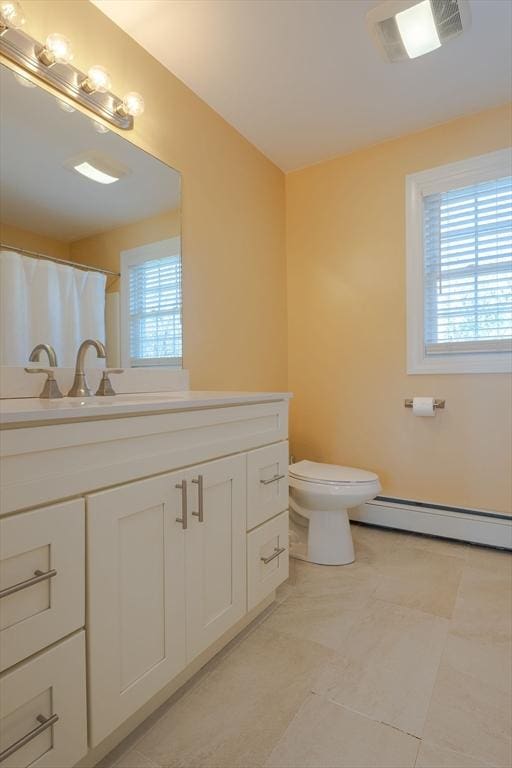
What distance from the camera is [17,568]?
73 cm

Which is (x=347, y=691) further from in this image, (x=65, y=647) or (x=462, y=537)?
(x=462, y=537)

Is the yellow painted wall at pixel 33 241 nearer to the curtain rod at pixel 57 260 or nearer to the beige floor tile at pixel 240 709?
the curtain rod at pixel 57 260

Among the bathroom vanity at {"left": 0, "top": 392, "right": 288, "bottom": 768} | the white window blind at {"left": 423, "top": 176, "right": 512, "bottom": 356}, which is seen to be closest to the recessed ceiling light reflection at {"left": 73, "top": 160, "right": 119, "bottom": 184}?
the bathroom vanity at {"left": 0, "top": 392, "right": 288, "bottom": 768}

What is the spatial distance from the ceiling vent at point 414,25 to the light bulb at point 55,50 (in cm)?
111

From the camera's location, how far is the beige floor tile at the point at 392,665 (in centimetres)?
110

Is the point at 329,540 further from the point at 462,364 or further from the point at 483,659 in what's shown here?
the point at 462,364

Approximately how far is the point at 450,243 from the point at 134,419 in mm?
2042

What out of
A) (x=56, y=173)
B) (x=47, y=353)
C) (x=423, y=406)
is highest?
(x=56, y=173)

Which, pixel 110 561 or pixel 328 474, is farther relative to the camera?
pixel 328 474

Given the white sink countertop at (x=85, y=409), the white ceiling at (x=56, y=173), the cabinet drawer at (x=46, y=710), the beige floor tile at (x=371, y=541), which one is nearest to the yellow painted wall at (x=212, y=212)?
the white ceiling at (x=56, y=173)

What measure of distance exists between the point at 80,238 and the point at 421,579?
1.97m

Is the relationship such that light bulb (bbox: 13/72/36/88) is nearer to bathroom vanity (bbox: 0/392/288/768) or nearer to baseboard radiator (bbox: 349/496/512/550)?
bathroom vanity (bbox: 0/392/288/768)

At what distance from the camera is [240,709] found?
3.59 ft

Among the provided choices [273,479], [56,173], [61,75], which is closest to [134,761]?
[273,479]
